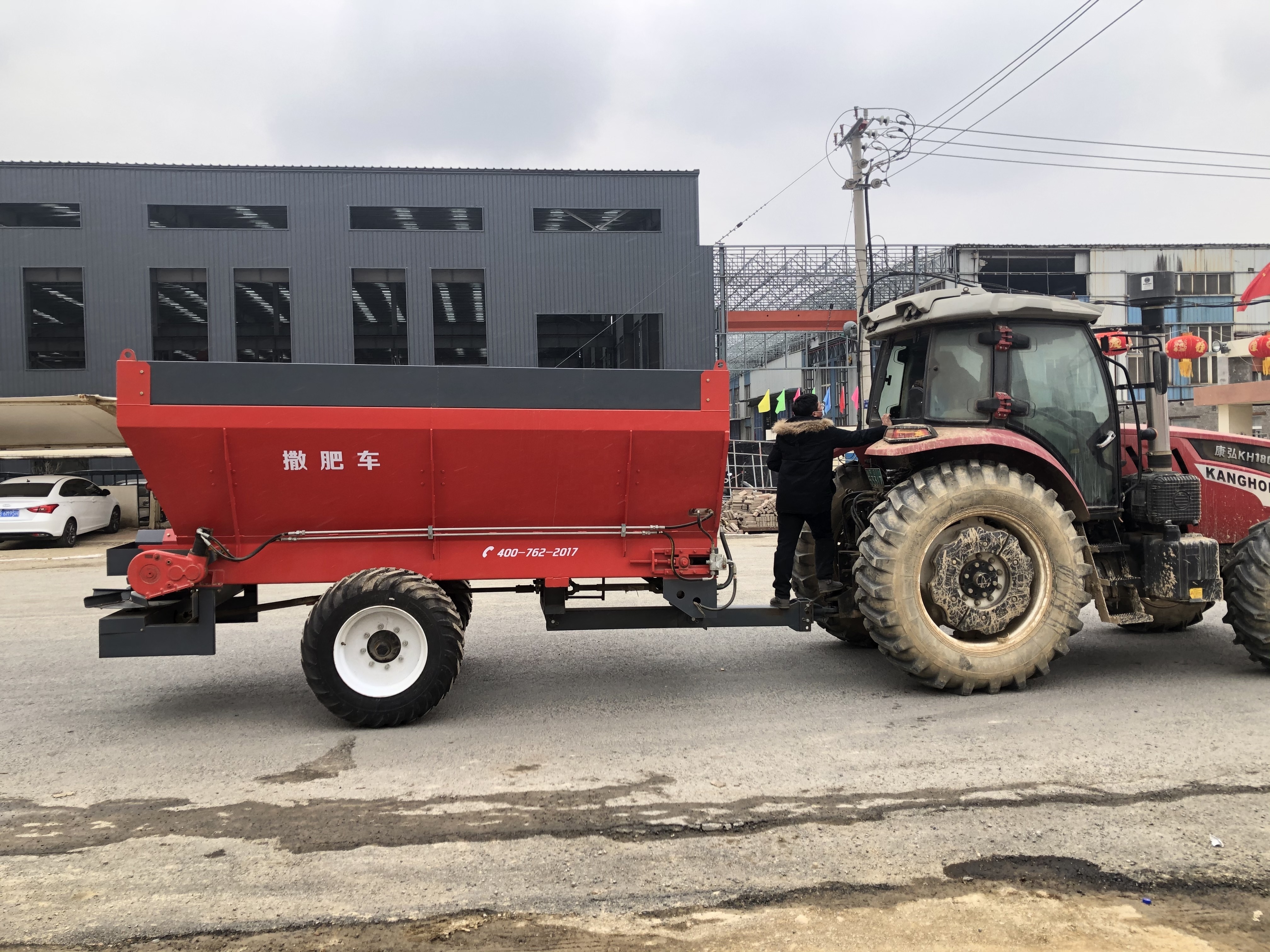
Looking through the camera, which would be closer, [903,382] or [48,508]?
[903,382]

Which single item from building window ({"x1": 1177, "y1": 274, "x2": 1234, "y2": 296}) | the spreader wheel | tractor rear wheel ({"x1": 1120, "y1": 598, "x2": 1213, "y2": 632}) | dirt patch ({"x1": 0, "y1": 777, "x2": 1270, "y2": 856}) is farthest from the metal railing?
building window ({"x1": 1177, "y1": 274, "x2": 1234, "y2": 296})

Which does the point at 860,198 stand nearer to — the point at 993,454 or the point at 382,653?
the point at 993,454

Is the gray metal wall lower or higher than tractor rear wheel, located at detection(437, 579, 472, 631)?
higher

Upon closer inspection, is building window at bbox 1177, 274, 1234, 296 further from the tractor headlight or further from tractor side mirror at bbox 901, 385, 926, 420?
the tractor headlight

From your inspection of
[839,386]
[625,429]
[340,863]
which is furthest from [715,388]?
[839,386]

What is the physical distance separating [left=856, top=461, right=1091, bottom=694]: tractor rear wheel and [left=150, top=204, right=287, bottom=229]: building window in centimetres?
2409

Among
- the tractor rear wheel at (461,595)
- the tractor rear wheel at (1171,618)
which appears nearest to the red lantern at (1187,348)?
the tractor rear wheel at (1171,618)

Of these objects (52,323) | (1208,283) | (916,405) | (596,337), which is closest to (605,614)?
(916,405)

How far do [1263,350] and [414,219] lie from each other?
2264cm

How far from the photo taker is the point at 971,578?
18.3ft

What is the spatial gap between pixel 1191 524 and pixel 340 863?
5747 millimetres

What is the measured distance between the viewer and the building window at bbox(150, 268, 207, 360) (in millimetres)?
24656

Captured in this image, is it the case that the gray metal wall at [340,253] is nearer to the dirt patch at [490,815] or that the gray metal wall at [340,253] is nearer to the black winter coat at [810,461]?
the black winter coat at [810,461]

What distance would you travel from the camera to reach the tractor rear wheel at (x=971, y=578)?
544cm
